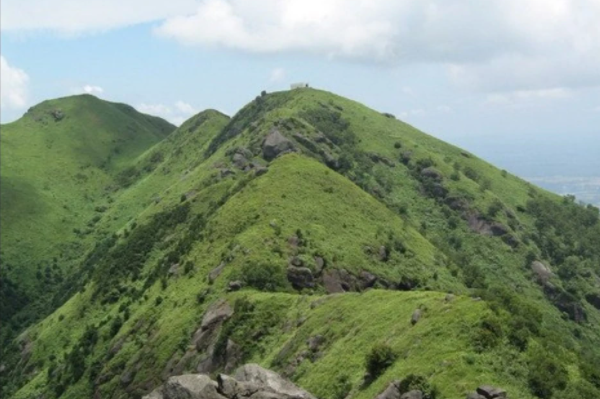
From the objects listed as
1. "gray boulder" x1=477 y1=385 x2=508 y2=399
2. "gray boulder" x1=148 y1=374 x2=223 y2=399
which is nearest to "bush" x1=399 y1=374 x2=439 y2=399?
"gray boulder" x1=477 y1=385 x2=508 y2=399

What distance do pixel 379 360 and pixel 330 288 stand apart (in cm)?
4102

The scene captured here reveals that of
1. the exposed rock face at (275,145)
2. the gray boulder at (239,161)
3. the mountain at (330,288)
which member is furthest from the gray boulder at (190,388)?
the gray boulder at (239,161)

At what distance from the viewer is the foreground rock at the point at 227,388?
145 ft

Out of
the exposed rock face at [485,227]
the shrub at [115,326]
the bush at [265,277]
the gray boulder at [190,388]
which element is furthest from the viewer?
the exposed rock face at [485,227]

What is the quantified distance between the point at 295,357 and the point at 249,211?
48.5m

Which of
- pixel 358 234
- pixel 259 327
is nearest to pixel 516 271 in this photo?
pixel 358 234

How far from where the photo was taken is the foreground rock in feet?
145

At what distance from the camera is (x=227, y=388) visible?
45094mm

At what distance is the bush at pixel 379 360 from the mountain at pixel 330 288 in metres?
0.12

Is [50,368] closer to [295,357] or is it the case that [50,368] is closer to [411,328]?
[295,357]

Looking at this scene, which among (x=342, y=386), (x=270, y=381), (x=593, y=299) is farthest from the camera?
(x=593, y=299)

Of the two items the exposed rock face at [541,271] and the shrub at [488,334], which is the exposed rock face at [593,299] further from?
the shrub at [488,334]

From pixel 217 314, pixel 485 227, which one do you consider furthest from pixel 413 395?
pixel 485 227

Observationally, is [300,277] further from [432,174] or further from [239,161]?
[432,174]
